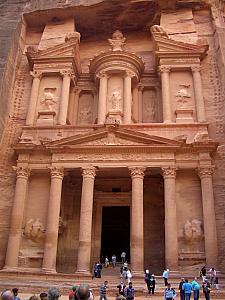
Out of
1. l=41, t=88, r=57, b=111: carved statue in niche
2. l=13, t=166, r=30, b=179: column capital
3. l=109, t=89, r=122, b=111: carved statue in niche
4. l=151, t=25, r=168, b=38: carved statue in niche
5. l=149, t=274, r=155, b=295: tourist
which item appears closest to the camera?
l=149, t=274, r=155, b=295: tourist

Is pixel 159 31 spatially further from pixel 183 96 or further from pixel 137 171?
pixel 137 171

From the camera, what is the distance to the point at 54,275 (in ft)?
58.9

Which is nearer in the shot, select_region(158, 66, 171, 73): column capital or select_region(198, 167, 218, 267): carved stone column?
select_region(198, 167, 218, 267): carved stone column

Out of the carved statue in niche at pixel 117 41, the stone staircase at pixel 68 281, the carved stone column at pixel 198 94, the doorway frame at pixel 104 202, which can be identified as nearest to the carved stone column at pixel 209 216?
the stone staircase at pixel 68 281

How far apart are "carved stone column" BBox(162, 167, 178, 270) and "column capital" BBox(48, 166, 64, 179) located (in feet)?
18.1

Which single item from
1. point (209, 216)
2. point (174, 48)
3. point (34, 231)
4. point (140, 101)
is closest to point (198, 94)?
point (174, 48)

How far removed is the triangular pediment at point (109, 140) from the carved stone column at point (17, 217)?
7.06 feet

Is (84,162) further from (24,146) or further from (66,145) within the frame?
(24,146)

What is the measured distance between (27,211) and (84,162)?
4178mm

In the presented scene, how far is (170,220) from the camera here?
18.8 meters

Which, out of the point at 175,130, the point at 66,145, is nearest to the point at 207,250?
the point at 175,130

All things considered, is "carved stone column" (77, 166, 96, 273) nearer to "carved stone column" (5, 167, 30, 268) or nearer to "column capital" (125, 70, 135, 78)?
"carved stone column" (5, 167, 30, 268)

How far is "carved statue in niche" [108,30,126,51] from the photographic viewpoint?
83.9 feet

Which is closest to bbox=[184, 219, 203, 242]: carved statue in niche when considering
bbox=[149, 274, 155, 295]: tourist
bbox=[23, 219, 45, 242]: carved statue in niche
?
bbox=[149, 274, 155, 295]: tourist
